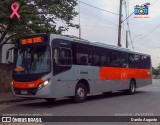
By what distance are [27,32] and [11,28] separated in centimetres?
164

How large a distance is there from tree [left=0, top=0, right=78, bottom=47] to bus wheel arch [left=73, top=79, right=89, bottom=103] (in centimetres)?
494

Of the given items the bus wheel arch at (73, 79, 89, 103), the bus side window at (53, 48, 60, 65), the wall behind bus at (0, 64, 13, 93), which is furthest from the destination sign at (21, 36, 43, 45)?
the wall behind bus at (0, 64, 13, 93)

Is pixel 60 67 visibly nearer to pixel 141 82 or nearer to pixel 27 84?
pixel 27 84

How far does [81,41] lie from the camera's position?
18312 millimetres

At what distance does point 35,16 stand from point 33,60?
641 centimetres

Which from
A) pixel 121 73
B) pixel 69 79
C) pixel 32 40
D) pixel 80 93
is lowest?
pixel 80 93

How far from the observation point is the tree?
1898cm

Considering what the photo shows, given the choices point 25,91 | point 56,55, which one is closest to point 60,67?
point 56,55

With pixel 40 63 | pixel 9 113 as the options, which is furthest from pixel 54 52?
pixel 9 113

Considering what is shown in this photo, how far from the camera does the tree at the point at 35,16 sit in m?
19.0

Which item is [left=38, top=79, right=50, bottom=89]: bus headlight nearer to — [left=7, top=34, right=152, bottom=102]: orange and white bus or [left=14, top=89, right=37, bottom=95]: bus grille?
[left=7, top=34, right=152, bottom=102]: orange and white bus

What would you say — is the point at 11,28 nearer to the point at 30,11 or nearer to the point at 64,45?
the point at 30,11

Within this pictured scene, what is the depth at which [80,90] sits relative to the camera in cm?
1772

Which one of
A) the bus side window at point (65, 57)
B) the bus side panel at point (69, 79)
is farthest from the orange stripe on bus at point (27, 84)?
the bus side window at point (65, 57)
